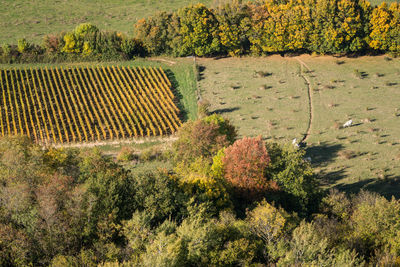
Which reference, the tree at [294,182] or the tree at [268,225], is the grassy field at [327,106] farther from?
the tree at [268,225]

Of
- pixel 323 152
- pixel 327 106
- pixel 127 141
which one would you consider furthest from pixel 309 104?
pixel 127 141

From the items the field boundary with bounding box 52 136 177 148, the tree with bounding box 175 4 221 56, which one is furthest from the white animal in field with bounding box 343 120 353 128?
the tree with bounding box 175 4 221 56

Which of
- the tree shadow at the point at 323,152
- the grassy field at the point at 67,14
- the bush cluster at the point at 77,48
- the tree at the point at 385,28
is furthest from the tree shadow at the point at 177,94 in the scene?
the tree at the point at 385,28

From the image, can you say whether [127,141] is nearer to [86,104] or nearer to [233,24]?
[86,104]

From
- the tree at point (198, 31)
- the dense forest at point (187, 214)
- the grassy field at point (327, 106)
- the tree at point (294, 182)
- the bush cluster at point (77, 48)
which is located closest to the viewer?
the dense forest at point (187, 214)

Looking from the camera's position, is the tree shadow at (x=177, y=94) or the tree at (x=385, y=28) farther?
the tree at (x=385, y=28)
